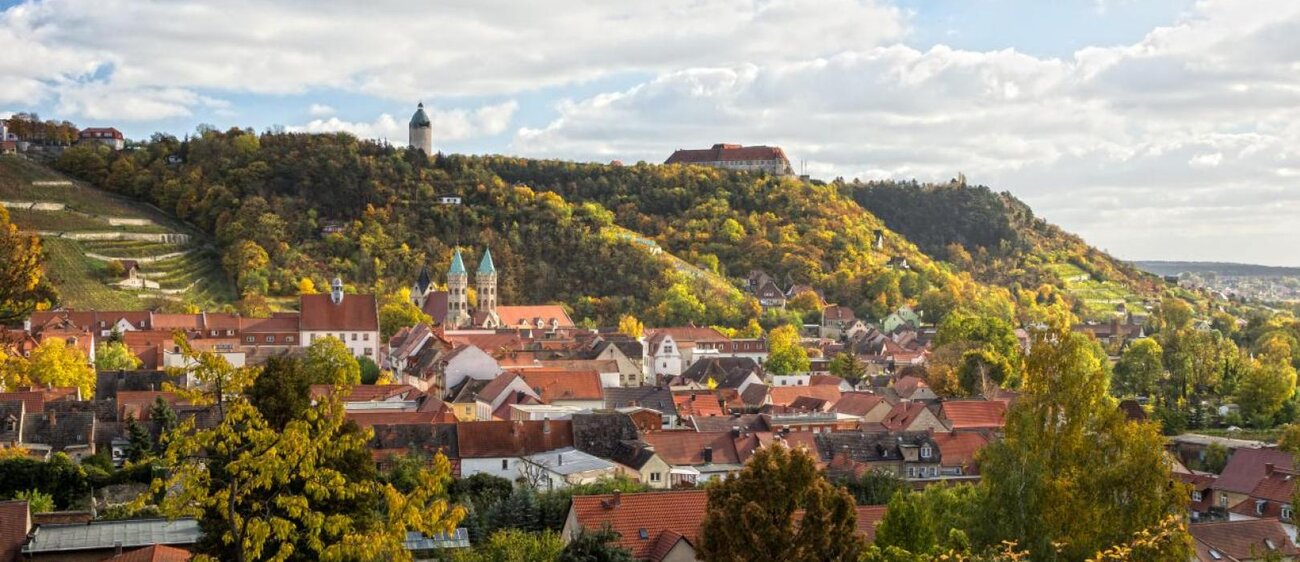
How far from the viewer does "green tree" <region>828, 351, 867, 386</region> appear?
252 ft

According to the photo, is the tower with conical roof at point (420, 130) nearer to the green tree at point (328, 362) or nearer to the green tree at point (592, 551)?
the green tree at point (328, 362)

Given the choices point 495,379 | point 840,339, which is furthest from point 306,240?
point 495,379

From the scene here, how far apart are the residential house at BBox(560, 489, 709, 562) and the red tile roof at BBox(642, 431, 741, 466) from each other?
1512 cm

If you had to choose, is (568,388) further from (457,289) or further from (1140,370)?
(457,289)

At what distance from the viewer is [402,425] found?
136 ft

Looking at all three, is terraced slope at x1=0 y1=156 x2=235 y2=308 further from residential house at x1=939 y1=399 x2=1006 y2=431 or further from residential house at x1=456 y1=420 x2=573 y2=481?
residential house at x1=939 y1=399 x2=1006 y2=431

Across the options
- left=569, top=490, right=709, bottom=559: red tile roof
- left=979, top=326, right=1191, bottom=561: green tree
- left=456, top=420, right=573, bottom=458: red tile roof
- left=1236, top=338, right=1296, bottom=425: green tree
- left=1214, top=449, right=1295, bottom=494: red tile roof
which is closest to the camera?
left=979, top=326, right=1191, bottom=561: green tree

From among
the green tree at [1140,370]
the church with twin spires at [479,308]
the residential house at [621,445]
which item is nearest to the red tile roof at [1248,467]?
the residential house at [621,445]

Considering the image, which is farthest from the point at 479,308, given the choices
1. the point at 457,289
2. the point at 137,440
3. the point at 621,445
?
the point at 621,445

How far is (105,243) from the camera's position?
96.3m

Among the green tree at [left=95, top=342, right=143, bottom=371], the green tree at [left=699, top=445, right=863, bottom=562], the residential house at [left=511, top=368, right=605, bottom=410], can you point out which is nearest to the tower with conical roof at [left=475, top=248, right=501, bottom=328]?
the green tree at [left=95, top=342, right=143, bottom=371]

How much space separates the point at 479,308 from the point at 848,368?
115 ft

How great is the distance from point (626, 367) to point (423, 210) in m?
51.0

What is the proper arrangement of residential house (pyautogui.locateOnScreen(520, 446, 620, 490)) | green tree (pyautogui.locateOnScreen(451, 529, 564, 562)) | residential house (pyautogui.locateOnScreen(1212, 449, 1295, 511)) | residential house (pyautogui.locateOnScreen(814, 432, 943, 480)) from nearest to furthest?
green tree (pyautogui.locateOnScreen(451, 529, 564, 562)) < residential house (pyautogui.locateOnScreen(520, 446, 620, 490)) < residential house (pyautogui.locateOnScreen(1212, 449, 1295, 511)) < residential house (pyautogui.locateOnScreen(814, 432, 943, 480))
